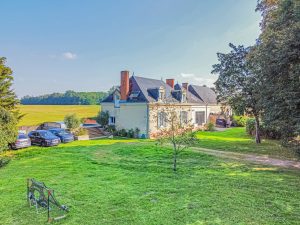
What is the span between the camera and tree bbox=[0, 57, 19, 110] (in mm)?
26797

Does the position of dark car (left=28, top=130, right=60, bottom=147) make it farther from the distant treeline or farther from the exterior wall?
the distant treeline

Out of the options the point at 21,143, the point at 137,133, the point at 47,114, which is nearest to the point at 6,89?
the point at 21,143

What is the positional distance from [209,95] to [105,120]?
24177 millimetres

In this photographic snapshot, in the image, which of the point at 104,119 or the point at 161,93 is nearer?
the point at 161,93

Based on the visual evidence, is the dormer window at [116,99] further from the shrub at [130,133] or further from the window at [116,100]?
the shrub at [130,133]

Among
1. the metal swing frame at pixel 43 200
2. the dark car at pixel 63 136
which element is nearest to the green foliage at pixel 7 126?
the dark car at pixel 63 136

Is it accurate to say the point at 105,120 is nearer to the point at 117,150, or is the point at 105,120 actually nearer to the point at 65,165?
the point at 117,150

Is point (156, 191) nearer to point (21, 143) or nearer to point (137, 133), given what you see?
point (21, 143)

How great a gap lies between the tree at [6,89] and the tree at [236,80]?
23408 mm

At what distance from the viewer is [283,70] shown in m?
14.6

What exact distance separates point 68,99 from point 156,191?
95.3 m

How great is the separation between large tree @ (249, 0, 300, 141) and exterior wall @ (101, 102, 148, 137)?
1643 centimetres

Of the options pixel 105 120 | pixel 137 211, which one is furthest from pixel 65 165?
pixel 105 120

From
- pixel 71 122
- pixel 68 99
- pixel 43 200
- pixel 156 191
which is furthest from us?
pixel 68 99
